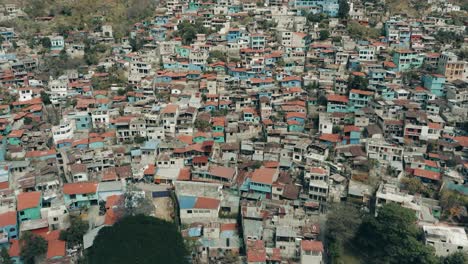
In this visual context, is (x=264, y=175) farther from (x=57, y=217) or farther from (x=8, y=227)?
(x=8, y=227)

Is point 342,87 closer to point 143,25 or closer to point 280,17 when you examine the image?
point 280,17

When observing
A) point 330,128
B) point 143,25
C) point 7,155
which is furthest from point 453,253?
point 143,25

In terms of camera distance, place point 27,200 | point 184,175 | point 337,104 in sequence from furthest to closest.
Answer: point 337,104 < point 184,175 < point 27,200

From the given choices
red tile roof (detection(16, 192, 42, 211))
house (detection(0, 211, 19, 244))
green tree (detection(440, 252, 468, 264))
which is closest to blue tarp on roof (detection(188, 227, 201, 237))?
red tile roof (detection(16, 192, 42, 211))

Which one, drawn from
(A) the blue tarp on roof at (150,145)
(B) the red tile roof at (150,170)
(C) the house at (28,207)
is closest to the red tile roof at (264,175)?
(B) the red tile roof at (150,170)

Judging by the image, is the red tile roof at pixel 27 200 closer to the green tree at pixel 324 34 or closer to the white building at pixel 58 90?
the white building at pixel 58 90

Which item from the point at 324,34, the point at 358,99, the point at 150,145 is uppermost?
the point at 324,34

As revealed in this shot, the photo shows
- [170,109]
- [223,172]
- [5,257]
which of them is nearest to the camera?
[5,257]

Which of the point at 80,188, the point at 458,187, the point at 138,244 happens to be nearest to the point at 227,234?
the point at 138,244
